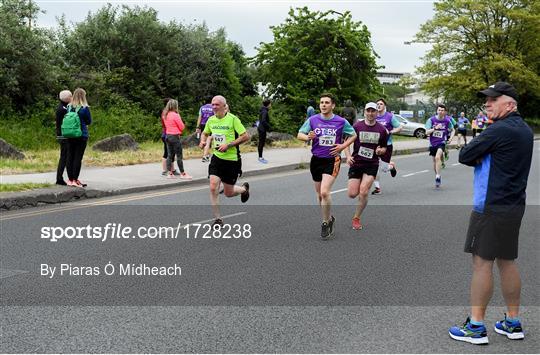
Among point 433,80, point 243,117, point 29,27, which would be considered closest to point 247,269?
point 29,27

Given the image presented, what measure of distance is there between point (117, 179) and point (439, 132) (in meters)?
7.26

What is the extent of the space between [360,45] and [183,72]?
31.5 feet

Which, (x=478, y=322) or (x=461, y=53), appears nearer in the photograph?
(x=478, y=322)

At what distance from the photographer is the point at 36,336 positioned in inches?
186

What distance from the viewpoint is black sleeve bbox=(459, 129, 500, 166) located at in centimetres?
459

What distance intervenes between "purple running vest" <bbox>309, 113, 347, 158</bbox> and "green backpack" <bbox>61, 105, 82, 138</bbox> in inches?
219

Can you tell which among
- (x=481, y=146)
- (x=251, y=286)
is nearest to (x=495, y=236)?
(x=481, y=146)

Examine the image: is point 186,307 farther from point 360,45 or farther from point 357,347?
point 360,45

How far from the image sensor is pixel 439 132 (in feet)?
50.9

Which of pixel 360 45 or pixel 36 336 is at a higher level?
pixel 360 45

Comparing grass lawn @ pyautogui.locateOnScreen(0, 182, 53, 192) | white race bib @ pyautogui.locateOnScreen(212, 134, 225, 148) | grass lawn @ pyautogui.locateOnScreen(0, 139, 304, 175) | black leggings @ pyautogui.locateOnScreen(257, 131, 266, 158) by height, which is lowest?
grass lawn @ pyautogui.locateOnScreen(0, 139, 304, 175)

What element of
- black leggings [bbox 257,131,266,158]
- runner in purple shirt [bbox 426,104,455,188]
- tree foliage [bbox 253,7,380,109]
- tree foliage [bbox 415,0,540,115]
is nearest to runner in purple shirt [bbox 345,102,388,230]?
runner in purple shirt [bbox 426,104,455,188]

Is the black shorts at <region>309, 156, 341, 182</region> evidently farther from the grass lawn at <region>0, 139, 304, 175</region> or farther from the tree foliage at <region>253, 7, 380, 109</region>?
the tree foliage at <region>253, 7, 380, 109</region>

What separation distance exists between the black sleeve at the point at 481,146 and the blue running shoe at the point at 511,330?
1189 millimetres
